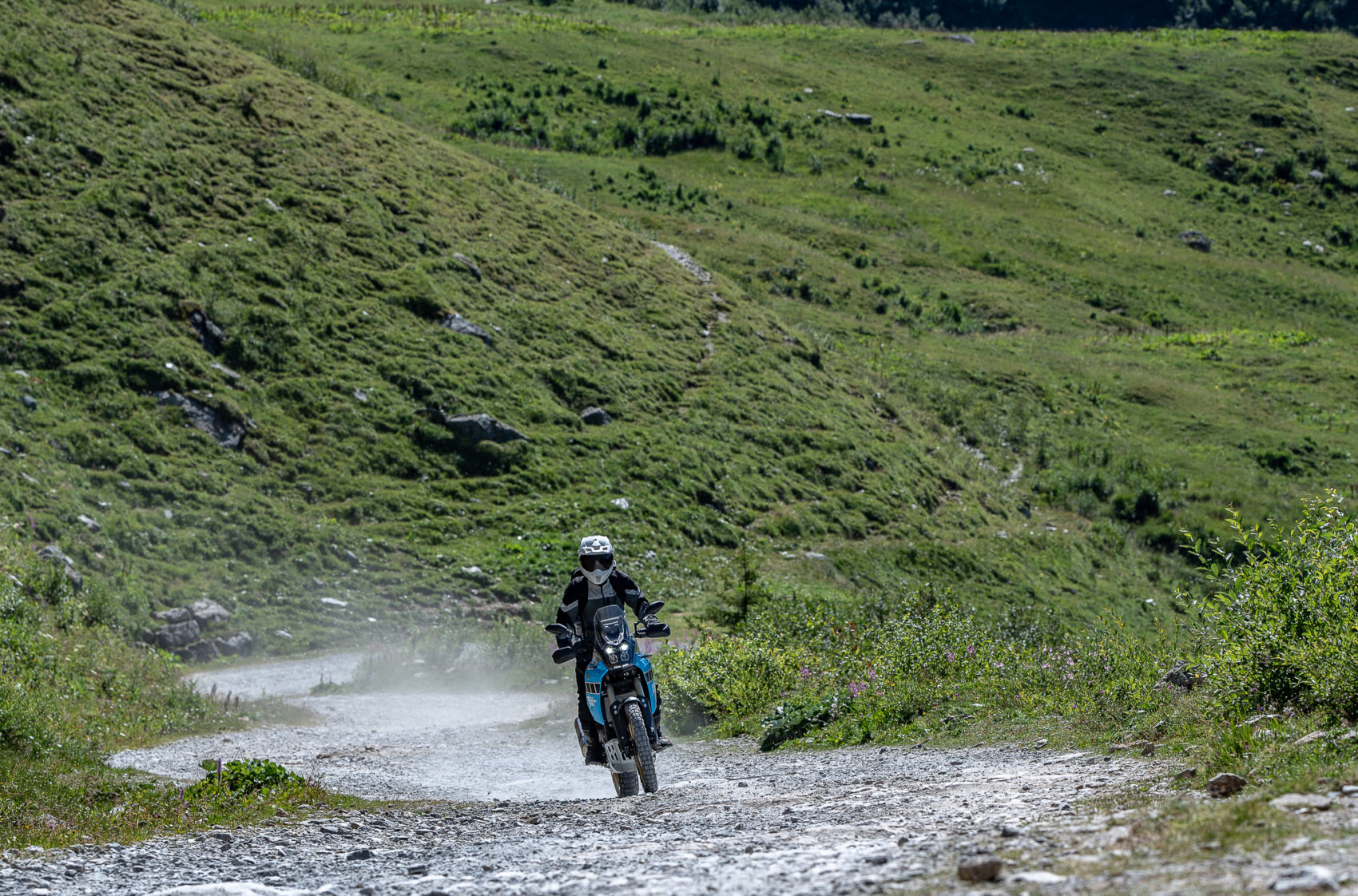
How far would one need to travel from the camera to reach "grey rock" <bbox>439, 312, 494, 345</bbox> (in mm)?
37656

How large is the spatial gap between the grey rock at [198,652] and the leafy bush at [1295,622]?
19135 millimetres

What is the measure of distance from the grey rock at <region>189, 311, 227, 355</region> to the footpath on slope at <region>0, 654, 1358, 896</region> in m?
21.4

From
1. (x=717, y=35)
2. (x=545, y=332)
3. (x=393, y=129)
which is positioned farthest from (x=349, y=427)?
(x=717, y=35)

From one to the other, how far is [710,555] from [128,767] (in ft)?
68.0

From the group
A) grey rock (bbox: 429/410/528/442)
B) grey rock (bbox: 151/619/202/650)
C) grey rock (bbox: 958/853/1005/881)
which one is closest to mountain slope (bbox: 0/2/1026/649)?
grey rock (bbox: 429/410/528/442)

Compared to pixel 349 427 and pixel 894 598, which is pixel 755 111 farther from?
pixel 894 598

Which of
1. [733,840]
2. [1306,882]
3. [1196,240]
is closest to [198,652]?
[733,840]

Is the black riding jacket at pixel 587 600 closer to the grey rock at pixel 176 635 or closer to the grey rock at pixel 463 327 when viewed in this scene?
the grey rock at pixel 176 635

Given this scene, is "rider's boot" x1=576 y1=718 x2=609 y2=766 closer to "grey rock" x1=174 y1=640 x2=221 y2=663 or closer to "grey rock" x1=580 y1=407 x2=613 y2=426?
"grey rock" x1=174 y1=640 x2=221 y2=663

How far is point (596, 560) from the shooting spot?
10242mm

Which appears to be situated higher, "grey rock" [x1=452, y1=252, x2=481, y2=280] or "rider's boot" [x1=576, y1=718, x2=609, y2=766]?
"grey rock" [x1=452, y1=252, x2=481, y2=280]

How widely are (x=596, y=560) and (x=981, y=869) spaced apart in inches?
224

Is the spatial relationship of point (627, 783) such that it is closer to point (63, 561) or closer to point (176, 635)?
point (176, 635)

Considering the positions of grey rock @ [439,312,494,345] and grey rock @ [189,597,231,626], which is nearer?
grey rock @ [189,597,231,626]
